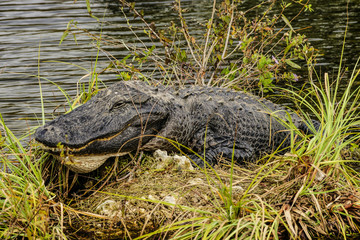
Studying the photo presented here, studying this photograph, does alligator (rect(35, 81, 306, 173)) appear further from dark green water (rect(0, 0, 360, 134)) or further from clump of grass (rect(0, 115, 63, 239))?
dark green water (rect(0, 0, 360, 134))

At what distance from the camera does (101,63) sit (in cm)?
A: 906

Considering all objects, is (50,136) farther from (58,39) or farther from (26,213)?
(58,39)

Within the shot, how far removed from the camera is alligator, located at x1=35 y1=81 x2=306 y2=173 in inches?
154

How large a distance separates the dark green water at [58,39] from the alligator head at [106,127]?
133cm

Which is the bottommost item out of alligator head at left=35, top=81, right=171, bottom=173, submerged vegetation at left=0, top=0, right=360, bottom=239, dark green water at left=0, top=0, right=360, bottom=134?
dark green water at left=0, top=0, right=360, bottom=134

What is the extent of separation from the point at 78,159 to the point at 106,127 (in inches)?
13.2

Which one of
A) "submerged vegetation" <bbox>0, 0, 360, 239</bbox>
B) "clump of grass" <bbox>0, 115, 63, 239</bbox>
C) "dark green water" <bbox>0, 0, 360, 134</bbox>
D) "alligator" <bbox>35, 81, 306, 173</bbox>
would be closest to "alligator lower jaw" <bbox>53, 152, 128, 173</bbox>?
"alligator" <bbox>35, 81, 306, 173</bbox>

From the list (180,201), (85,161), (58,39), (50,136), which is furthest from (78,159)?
(58,39)

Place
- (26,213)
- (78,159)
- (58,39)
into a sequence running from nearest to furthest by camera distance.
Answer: (26,213) < (78,159) < (58,39)

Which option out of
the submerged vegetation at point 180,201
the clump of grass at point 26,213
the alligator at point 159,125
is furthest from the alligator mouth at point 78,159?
the clump of grass at point 26,213

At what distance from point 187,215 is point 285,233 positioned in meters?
0.69

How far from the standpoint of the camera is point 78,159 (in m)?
3.94

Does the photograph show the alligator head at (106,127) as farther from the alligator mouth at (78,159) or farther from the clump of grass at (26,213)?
the clump of grass at (26,213)

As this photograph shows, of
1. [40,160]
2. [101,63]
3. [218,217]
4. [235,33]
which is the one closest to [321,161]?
[218,217]
